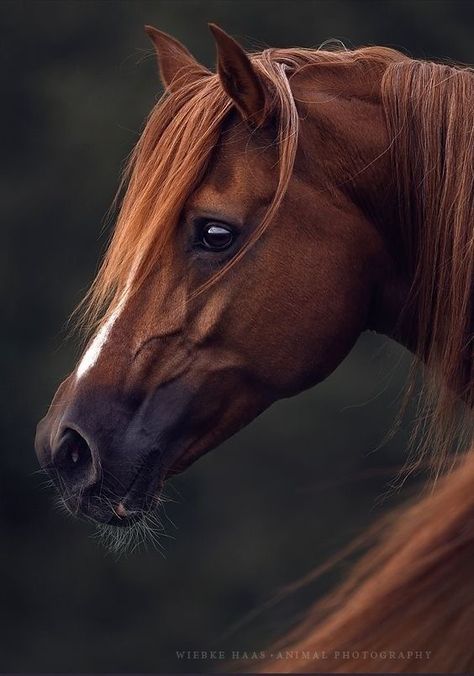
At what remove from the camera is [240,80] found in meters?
0.73

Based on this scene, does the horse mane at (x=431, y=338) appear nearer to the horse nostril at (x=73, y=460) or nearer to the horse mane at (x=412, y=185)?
the horse mane at (x=412, y=185)

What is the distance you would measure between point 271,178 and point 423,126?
120 millimetres

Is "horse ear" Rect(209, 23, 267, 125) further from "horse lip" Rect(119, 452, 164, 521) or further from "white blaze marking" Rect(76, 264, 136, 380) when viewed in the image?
"horse lip" Rect(119, 452, 164, 521)

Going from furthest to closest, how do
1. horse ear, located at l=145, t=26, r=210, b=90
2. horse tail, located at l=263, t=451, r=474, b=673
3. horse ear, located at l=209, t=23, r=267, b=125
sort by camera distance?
1. horse ear, located at l=145, t=26, r=210, b=90
2. horse ear, located at l=209, t=23, r=267, b=125
3. horse tail, located at l=263, t=451, r=474, b=673

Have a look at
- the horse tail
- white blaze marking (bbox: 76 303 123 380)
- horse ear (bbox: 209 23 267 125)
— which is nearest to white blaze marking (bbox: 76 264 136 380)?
white blaze marking (bbox: 76 303 123 380)

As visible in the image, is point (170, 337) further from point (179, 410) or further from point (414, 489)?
point (414, 489)

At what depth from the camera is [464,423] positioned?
0.78 metres

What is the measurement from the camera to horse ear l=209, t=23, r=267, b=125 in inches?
27.7

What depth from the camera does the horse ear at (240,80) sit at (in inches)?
27.7

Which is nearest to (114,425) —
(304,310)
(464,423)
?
(304,310)

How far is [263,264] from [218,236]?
39 millimetres

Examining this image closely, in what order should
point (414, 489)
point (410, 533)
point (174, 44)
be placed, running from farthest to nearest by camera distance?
point (174, 44), point (414, 489), point (410, 533)

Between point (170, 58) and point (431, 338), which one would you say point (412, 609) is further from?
point (170, 58)

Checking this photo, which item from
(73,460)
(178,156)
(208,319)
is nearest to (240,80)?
(178,156)
